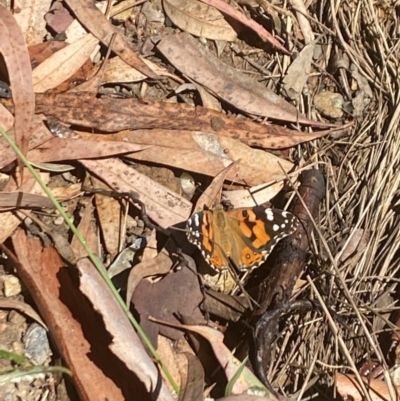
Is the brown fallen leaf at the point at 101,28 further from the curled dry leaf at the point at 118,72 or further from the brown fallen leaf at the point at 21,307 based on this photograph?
the brown fallen leaf at the point at 21,307

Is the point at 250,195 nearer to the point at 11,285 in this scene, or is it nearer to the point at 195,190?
the point at 195,190

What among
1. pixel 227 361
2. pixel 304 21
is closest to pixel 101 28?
pixel 304 21

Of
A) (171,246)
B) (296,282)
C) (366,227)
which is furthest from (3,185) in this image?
(366,227)

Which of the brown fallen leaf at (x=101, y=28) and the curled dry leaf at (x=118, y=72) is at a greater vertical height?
the brown fallen leaf at (x=101, y=28)

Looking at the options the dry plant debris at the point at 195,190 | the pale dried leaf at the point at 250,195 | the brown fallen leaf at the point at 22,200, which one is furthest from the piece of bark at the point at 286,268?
the brown fallen leaf at the point at 22,200

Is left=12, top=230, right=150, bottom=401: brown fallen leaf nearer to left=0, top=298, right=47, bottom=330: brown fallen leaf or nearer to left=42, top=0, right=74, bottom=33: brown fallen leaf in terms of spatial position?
left=0, top=298, right=47, bottom=330: brown fallen leaf
